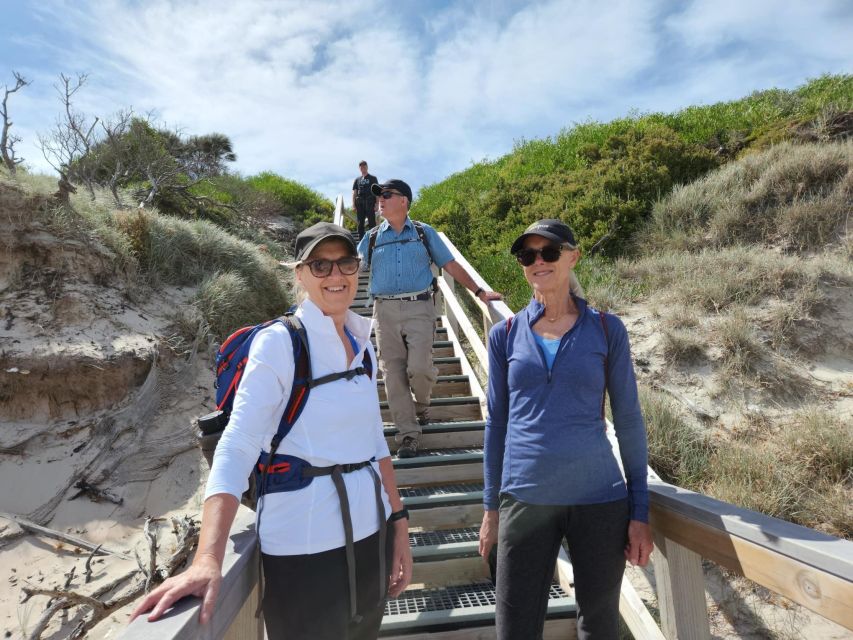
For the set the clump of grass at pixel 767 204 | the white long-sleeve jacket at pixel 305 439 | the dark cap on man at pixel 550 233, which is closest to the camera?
the white long-sleeve jacket at pixel 305 439

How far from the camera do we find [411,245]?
3883 millimetres

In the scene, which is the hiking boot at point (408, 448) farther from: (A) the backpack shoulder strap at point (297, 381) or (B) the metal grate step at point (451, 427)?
(A) the backpack shoulder strap at point (297, 381)

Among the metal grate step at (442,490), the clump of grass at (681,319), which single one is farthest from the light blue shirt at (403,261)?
the clump of grass at (681,319)

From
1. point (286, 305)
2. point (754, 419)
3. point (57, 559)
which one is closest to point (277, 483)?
point (57, 559)

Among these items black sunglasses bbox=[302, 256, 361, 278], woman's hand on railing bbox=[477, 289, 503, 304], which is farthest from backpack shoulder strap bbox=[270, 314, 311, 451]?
woman's hand on railing bbox=[477, 289, 503, 304]

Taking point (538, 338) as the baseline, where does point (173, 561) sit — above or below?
below

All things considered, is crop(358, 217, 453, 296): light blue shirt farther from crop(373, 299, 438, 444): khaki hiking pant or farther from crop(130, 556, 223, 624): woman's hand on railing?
crop(130, 556, 223, 624): woman's hand on railing

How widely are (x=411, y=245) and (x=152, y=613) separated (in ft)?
10.2

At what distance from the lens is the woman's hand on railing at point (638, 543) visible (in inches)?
65.1

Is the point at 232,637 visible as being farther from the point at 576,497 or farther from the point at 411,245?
the point at 411,245

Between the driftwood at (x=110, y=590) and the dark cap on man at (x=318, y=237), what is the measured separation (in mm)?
2642

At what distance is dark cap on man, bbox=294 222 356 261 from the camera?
1654mm

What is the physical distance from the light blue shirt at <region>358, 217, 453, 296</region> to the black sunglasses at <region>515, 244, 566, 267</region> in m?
1.97

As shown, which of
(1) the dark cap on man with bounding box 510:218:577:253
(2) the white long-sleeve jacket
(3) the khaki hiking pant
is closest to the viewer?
(2) the white long-sleeve jacket
